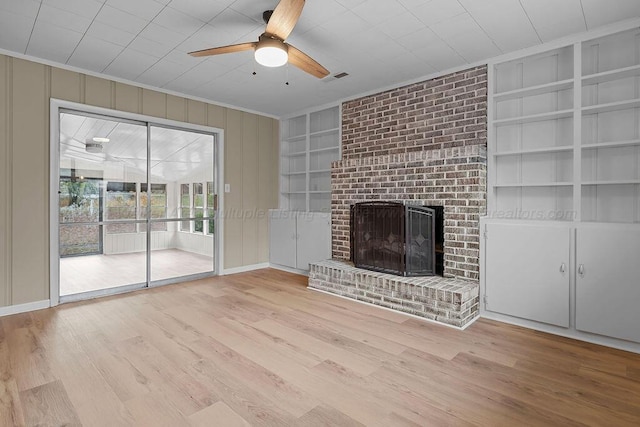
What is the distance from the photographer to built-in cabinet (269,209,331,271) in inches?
196

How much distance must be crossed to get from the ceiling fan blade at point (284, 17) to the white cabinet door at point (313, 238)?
285 centimetres

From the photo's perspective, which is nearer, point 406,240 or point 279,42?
point 279,42

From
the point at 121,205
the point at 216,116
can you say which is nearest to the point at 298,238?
the point at 216,116

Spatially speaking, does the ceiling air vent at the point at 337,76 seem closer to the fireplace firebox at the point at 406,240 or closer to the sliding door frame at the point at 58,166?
the fireplace firebox at the point at 406,240

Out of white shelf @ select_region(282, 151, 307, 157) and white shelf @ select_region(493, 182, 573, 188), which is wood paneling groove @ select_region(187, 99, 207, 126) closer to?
white shelf @ select_region(282, 151, 307, 157)

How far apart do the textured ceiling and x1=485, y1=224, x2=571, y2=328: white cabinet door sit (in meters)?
1.72

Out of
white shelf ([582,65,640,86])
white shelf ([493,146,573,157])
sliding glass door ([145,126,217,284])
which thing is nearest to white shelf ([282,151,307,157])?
sliding glass door ([145,126,217,284])

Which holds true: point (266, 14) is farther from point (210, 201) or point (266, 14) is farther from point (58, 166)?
point (210, 201)

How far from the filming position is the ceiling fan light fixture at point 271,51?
2.48 meters

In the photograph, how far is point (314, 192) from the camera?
530 cm

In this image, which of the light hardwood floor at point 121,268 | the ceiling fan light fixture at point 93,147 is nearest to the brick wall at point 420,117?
the light hardwood floor at point 121,268

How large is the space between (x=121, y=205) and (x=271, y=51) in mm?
2966

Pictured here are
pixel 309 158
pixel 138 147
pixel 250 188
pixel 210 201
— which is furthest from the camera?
pixel 250 188

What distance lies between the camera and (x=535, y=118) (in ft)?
10.7
